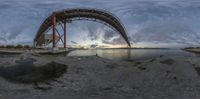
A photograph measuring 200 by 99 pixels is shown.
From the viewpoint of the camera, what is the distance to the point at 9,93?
15.7m

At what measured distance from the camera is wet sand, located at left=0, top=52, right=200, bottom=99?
52.1ft

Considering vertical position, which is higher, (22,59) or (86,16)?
(86,16)

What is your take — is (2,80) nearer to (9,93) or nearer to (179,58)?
(9,93)

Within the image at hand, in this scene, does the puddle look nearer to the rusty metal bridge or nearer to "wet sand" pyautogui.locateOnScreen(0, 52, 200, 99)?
"wet sand" pyautogui.locateOnScreen(0, 52, 200, 99)

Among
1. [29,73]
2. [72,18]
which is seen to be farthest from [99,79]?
[72,18]

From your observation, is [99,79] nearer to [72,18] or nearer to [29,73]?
[29,73]

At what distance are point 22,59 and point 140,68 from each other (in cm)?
804

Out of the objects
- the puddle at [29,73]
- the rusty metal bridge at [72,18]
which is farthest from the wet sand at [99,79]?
the rusty metal bridge at [72,18]

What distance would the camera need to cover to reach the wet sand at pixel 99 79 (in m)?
15.9

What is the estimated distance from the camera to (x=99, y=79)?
1908 centimetres

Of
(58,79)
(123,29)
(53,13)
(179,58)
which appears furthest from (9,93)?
(123,29)

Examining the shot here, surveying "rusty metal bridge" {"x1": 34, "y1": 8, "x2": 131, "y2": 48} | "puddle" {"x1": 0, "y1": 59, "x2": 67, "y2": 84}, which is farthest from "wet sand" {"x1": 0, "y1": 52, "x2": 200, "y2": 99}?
"rusty metal bridge" {"x1": 34, "y1": 8, "x2": 131, "y2": 48}

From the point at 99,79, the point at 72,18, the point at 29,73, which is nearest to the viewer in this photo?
the point at 29,73

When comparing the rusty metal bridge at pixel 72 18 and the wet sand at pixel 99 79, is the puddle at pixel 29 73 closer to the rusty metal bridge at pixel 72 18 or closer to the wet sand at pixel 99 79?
the wet sand at pixel 99 79
